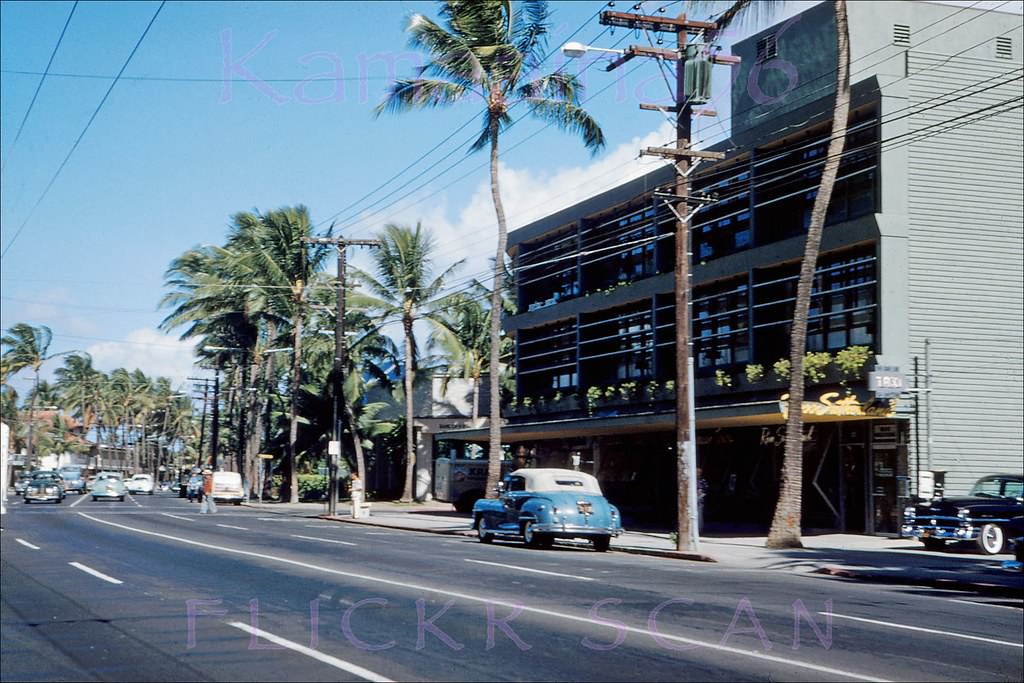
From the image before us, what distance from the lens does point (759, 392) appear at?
1239 inches

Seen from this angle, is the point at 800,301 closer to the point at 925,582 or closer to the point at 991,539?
the point at 991,539

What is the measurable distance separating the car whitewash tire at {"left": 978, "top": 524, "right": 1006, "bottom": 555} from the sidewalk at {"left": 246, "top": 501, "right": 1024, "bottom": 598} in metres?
0.20

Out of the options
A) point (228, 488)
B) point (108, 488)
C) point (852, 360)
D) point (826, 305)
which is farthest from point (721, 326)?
point (108, 488)

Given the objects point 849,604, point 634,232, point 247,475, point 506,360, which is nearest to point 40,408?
point 247,475

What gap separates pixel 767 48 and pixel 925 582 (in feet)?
66.6

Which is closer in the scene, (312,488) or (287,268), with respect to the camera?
(287,268)

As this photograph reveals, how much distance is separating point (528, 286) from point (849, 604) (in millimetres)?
33848

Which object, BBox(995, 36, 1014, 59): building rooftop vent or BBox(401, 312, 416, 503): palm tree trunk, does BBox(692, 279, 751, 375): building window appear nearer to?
BBox(995, 36, 1014, 59): building rooftop vent

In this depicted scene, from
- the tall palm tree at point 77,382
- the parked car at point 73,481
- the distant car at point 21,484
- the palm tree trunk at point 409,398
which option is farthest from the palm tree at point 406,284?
the tall palm tree at point 77,382

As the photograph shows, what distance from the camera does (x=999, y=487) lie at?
24.7 m

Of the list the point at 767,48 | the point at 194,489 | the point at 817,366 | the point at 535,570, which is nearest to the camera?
the point at 535,570

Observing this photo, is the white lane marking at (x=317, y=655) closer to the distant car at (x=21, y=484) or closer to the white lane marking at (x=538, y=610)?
the white lane marking at (x=538, y=610)

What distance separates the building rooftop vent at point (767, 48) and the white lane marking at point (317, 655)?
2691 cm

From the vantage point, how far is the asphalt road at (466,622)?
9.55m
